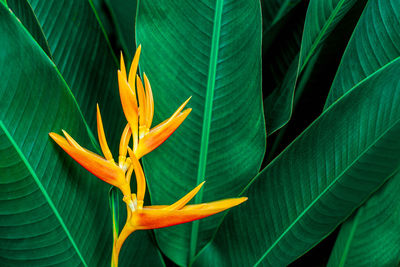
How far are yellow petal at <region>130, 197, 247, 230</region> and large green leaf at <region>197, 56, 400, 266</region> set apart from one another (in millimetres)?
178

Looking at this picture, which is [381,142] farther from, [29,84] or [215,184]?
[29,84]

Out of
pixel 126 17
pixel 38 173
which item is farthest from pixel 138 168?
pixel 126 17

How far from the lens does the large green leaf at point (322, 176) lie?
0.50 meters

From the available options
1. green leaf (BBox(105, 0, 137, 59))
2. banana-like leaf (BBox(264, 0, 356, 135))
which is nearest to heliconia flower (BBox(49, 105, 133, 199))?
banana-like leaf (BBox(264, 0, 356, 135))

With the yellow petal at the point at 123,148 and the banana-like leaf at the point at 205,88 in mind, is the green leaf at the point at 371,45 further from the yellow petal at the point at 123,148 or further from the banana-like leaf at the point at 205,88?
the yellow petal at the point at 123,148

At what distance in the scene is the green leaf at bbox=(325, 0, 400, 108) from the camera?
57 centimetres

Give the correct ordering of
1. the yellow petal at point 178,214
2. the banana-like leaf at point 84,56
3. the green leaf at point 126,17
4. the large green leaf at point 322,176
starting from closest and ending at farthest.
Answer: the yellow petal at point 178,214 < the large green leaf at point 322,176 < the banana-like leaf at point 84,56 < the green leaf at point 126,17

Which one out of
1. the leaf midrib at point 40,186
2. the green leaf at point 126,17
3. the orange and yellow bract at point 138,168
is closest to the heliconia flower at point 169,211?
the orange and yellow bract at point 138,168

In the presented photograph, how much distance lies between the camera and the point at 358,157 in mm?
512

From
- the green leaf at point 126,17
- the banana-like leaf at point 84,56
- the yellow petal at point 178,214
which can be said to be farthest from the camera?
the green leaf at point 126,17

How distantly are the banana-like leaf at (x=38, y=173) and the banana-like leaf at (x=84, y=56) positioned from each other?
14 centimetres

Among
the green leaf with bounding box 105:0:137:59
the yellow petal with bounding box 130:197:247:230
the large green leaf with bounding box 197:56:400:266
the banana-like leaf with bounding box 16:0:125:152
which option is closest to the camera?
the yellow petal with bounding box 130:197:247:230

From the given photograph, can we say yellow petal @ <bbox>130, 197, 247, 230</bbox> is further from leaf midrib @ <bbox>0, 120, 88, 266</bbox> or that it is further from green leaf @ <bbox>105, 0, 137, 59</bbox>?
green leaf @ <bbox>105, 0, 137, 59</bbox>

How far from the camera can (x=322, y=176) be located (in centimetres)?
53
